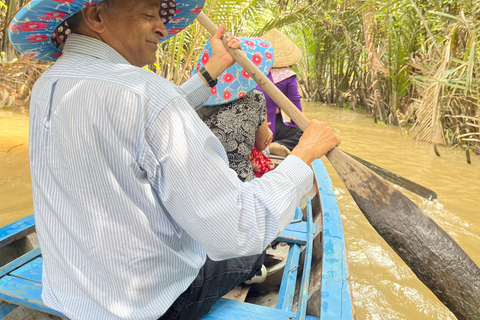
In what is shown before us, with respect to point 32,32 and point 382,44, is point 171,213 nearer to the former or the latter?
point 32,32

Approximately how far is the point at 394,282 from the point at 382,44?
24.3ft

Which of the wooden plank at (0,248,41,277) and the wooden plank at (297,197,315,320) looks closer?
the wooden plank at (297,197,315,320)


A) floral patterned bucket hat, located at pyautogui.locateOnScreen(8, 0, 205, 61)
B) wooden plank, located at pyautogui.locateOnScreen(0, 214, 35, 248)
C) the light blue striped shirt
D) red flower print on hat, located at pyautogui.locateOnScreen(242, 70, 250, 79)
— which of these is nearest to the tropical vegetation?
wooden plank, located at pyautogui.locateOnScreen(0, 214, 35, 248)

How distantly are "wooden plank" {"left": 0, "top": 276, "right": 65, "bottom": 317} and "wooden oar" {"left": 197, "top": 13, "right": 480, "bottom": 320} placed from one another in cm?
115

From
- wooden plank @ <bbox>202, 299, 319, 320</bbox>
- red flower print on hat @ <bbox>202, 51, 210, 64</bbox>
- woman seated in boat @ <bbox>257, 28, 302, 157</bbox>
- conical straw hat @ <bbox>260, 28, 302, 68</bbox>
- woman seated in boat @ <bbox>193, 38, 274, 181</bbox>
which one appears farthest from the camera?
conical straw hat @ <bbox>260, 28, 302, 68</bbox>

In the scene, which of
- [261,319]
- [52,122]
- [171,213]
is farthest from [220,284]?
[52,122]

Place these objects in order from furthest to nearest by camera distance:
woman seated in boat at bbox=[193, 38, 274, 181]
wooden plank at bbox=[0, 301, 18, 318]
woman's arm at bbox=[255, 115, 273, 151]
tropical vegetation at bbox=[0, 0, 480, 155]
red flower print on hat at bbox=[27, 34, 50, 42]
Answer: tropical vegetation at bbox=[0, 0, 480, 155]
woman's arm at bbox=[255, 115, 273, 151]
woman seated in boat at bbox=[193, 38, 274, 181]
wooden plank at bbox=[0, 301, 18, 318]
red flower print on hat at bbox=[27, 34, 50, 42]

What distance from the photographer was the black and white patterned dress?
1.68m

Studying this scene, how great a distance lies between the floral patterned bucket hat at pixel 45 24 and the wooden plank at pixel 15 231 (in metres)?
1.02

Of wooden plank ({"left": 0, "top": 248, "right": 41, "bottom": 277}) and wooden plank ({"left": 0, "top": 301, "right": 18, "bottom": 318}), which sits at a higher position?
wooden plank ({"left": 0, "top": 248, "right": 41, "bottom": 277})

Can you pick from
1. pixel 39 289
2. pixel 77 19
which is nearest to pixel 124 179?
pixel 77 19

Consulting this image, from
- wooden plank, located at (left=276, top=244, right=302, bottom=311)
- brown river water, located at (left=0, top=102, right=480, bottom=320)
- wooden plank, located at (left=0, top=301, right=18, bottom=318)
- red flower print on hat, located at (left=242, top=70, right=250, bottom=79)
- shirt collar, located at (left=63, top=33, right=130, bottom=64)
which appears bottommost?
brown river water, located at (left=0, top=102, right=480, bottom=320)

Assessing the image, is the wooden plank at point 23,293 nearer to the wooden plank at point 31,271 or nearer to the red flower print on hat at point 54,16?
the wooden plank at point 31,271

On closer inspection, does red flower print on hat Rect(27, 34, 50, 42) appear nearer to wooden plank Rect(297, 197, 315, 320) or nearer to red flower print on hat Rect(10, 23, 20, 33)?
red flower print on hat Rect(10, 23, 20, 33)
